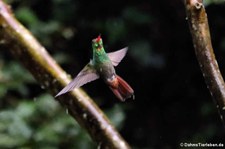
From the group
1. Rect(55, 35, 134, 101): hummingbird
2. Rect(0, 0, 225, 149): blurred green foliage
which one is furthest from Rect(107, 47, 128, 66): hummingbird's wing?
Rect(0, 0, 225, 149): blurred green foliage

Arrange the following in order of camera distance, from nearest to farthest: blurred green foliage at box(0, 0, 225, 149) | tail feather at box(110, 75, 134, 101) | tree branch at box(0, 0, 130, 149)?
1. tail feather at box(110, 75, 134, 101)
2. tree branch at box(0, 0, 130, 149)
3. blurred green foliage at box(0, 0, 225, 149)

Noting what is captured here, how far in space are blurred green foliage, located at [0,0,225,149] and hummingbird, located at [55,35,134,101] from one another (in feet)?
6.22

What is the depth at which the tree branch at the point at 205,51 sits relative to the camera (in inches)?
24.5

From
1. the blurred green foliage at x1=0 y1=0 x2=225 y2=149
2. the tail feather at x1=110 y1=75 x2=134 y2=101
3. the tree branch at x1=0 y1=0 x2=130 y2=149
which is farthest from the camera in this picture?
the blurred green foliage at x1=0 y1=0 x2=225 y2=149

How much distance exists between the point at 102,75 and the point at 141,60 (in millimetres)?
2251

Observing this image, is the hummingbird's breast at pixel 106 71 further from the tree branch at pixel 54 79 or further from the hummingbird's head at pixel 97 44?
the tree branch at pixel 54 79

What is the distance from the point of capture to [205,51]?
2.04 feet

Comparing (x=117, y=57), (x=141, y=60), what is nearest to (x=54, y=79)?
(x=117, y=57)

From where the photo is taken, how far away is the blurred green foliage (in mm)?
2734

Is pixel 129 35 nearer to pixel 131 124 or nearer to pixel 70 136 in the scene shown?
pixel 131 124

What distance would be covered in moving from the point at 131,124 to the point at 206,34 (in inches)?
93.7

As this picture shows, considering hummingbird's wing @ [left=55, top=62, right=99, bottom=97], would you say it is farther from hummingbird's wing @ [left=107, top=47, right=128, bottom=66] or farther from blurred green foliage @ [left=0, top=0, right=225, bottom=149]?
blurred green foliage @ [left=0, top=0, right=225, bottom=149]

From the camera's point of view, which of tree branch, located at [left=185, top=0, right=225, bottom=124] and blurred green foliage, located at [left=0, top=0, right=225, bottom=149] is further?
blurred green foliage, located at [left=0, top=0, right=225, bottom=149]

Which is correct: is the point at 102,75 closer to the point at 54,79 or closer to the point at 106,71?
the point at 106,71
